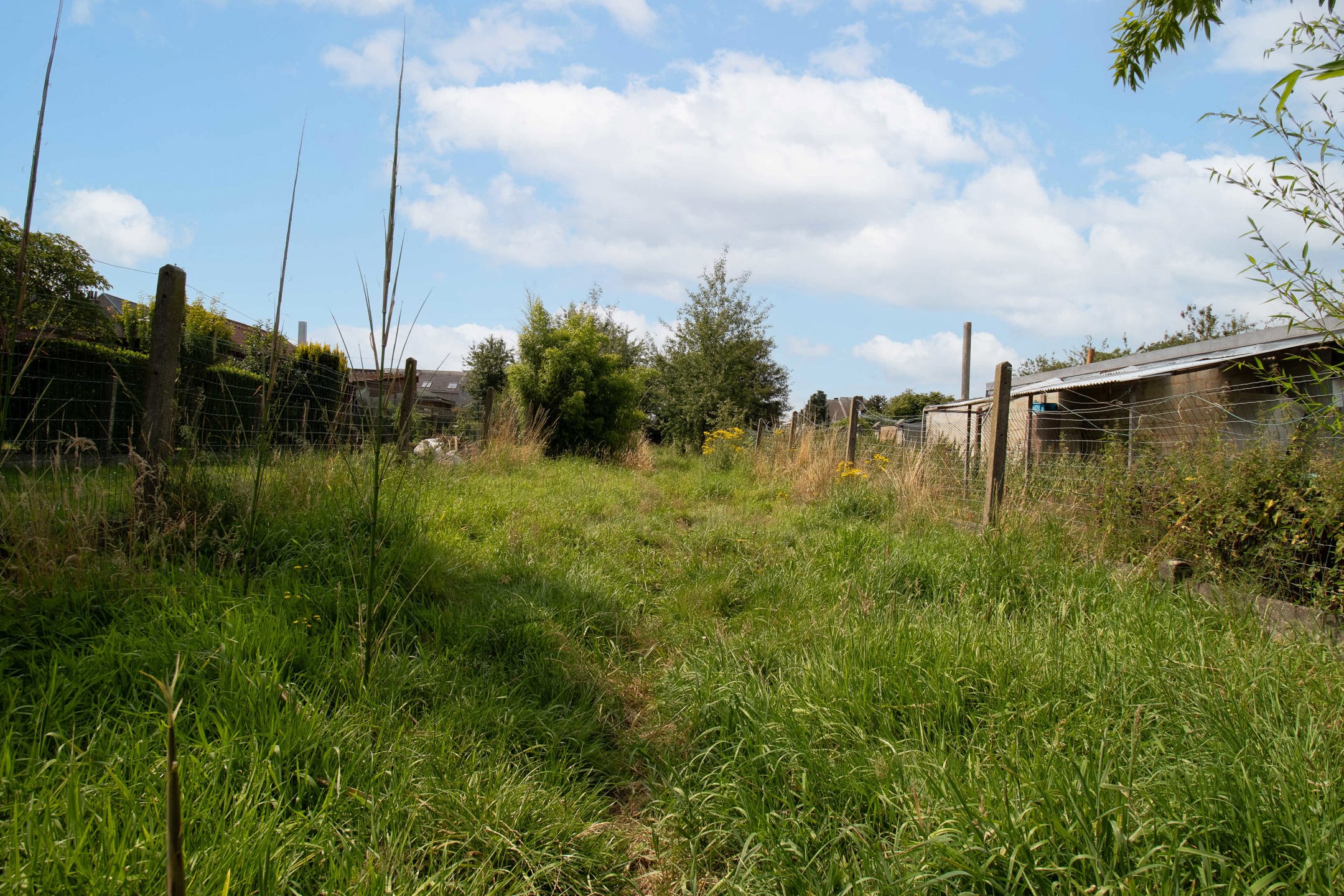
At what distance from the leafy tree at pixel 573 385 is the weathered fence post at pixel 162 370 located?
368 inches

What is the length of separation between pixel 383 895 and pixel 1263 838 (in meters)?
1.96

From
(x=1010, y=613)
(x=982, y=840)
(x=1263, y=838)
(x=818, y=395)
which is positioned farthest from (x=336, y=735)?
(x=818, y=395)

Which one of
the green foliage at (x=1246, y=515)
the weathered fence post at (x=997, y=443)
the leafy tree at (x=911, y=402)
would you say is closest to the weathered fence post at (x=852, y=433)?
the weathered fence post at (x=997, y=443)

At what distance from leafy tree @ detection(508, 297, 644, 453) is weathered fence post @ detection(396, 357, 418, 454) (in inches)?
267

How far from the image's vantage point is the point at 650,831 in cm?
211

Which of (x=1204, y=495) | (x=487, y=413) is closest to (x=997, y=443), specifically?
(x=1204, y=495)

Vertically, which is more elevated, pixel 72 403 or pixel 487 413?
pixel 487 413

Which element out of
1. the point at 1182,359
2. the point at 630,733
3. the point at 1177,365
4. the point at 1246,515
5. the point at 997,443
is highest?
the point at 1182,359

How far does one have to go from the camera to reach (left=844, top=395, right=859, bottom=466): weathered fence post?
902 centimetres

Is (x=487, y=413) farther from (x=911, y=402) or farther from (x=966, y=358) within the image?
(x=911, y=402)

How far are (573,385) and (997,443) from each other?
363 inches

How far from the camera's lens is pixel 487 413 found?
11.0 m

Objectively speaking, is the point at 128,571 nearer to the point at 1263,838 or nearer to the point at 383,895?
the point at 383,895

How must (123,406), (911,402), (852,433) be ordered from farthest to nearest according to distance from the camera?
(911,402), (852,433), (123,406)
